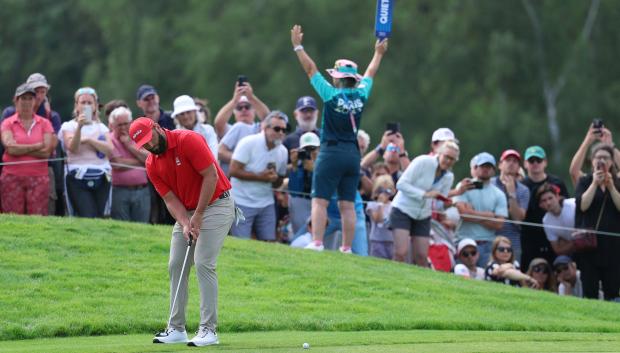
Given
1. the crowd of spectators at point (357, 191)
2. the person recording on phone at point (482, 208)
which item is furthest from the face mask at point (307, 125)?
the person recording on phone at point (482, 208)

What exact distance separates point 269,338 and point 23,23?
49.1m

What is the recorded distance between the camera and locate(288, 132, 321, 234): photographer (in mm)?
22094

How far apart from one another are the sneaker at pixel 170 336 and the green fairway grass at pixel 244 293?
110cm

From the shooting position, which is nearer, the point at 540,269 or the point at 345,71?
the point at 345,71

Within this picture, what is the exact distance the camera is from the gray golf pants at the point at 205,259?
51.3ft

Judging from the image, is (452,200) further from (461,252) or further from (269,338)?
(269,338)

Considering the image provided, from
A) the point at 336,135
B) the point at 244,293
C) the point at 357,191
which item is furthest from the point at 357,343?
the point at 357,191

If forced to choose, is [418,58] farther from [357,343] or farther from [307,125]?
[357,343]

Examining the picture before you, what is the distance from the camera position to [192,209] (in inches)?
622

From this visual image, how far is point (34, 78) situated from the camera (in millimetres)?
21656

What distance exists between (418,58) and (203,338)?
38419 mm

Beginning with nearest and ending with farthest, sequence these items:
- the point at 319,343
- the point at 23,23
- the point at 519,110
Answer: the point at 319,343 < the point at 519,110 < the point at 23,23

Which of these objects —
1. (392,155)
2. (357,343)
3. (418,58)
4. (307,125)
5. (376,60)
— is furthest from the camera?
(418,58)

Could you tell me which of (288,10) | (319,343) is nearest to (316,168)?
(319,343)
